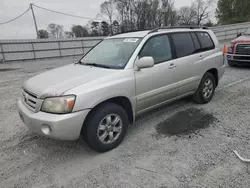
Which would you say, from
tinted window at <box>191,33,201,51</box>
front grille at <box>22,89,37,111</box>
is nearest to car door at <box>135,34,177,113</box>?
tinted window at <box>191,33,201,51</box>

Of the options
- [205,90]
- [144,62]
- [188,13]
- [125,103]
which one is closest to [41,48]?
[205,90]

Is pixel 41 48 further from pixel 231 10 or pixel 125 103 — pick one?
pixel 231 10

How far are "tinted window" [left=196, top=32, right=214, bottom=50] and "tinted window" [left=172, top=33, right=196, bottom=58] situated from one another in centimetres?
36

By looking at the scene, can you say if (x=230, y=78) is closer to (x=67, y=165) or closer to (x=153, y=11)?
(x=67, y=165)

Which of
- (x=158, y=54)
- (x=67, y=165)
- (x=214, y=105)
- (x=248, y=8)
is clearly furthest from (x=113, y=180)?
(x=248, y=8)

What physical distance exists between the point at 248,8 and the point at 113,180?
156 ft

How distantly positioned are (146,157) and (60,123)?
A: 127 cm

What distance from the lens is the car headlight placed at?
7.56 feet

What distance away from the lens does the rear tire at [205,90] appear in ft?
13.9

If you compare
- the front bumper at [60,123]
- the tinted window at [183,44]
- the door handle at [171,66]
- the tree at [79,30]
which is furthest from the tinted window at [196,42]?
the tree at [79,30]

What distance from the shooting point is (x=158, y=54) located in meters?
3.34

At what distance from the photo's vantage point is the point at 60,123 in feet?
7.45

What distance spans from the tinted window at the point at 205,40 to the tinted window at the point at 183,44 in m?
0.36

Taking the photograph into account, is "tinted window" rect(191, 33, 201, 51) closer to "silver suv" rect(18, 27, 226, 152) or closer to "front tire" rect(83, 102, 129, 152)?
"silver suv" rect(18, 27, 226, 152)
